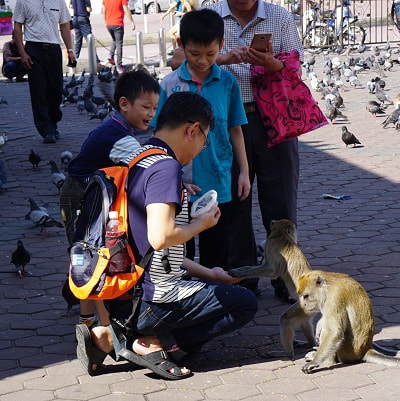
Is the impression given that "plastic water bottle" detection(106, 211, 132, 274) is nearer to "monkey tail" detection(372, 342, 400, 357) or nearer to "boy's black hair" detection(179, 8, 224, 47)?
"boy's black hair" detection(179, 8, 224, 47)

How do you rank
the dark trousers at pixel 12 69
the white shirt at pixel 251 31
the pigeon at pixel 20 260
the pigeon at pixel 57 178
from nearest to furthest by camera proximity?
1. the white shirt at pixel 251 31
2. the pigeon at pixel 20 260
3. the pigeon at pixel 57 178
4. the dark trousers at pixel 12 69

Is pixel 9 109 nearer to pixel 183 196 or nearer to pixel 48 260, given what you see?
pixel 48 260

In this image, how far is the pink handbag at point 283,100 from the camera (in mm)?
6105

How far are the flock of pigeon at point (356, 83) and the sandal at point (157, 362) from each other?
7805 mm

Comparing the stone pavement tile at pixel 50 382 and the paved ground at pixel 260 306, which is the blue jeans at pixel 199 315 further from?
the stone pavement tile at pixel 50 382

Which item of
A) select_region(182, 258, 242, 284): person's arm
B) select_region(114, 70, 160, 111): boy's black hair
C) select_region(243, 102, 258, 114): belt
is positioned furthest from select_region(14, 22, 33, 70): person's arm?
select_region(182, 258, 242, 284): person's arm

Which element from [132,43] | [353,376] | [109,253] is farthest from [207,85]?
[132,43]

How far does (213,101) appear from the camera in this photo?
5.77 m

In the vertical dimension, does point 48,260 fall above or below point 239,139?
below

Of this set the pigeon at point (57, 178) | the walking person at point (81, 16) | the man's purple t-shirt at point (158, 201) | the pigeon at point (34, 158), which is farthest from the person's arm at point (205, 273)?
the walking person at point (81, 16)

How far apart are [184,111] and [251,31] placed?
141 centimetres

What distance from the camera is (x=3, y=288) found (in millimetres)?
7070

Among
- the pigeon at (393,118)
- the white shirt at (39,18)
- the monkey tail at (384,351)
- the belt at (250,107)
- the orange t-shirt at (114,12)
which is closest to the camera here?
the monkey tail at (384,351)

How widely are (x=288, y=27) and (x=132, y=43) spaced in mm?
22855
